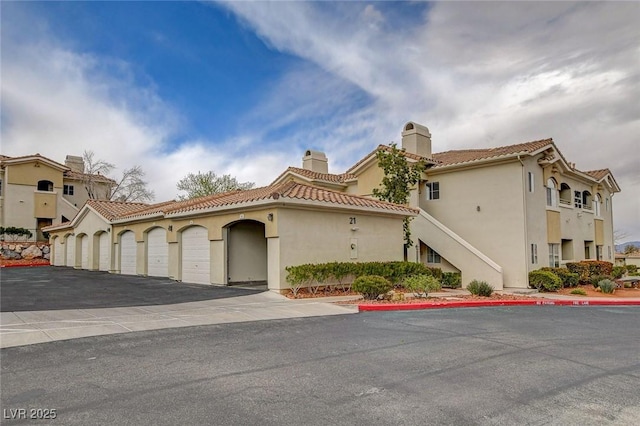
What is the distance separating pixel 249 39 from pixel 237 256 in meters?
9.99

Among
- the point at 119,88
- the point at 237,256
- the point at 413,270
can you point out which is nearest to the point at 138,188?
the point at 119,88

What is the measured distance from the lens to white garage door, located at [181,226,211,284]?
1891 centimetres

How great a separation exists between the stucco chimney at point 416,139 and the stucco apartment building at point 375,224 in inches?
2.5

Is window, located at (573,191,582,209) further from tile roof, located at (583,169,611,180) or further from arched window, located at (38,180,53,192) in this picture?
arched window, located at (38,180,53,192)

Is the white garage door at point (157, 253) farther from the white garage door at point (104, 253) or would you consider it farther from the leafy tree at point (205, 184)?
the leafy tree at point (205, 184)

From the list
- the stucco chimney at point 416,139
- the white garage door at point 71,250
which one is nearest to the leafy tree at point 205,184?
the white garage door at point 71,250

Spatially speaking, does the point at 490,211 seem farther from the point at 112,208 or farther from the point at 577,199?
the point at 112,208

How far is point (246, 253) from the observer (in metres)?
19.2

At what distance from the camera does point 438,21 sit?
16891 millimetres

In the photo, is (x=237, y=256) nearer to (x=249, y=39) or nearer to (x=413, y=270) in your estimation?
(x=413, y=270)

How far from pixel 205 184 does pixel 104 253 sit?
20.7 meters

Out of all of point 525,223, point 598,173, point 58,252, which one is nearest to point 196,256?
point 525,223

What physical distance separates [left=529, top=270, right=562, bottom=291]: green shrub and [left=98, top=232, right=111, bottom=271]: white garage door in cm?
2374

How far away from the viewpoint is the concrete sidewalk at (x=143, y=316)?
27.0ft
